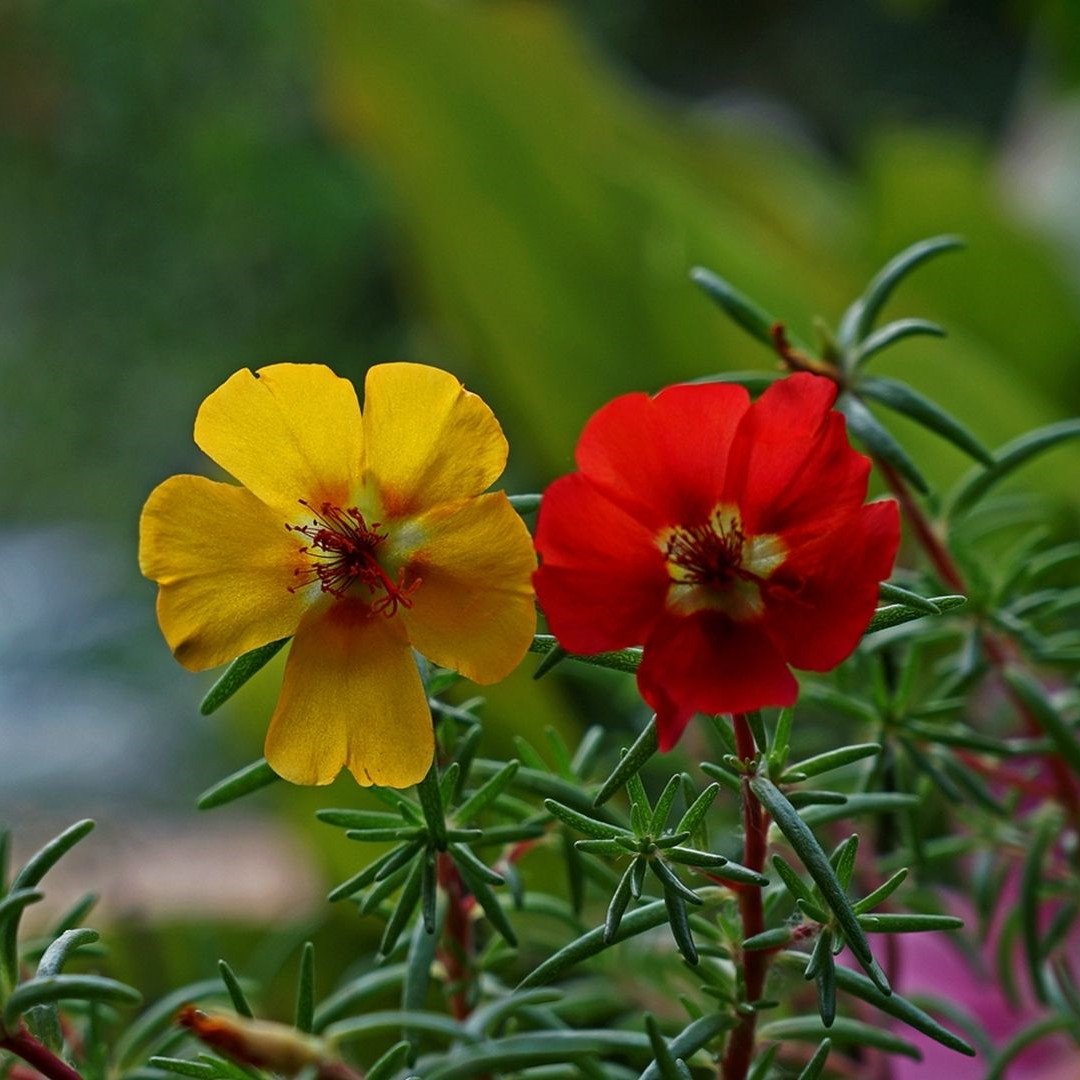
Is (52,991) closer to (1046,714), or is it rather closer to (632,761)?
(632,761)

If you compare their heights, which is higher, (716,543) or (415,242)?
(415,242)

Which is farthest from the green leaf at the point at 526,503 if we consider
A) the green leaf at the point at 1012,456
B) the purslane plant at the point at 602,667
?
the green leaf at the point at 1012,456

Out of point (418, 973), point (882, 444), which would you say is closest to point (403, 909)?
point (418, 973)

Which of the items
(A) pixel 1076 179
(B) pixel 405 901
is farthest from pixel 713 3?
(B) pixel 405 901

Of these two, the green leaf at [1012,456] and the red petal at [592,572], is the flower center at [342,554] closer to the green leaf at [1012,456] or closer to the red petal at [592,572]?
the red petal at [592,572]

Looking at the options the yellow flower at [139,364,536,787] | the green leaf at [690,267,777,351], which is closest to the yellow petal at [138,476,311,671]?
the yellow flower at [139,364,536,787]

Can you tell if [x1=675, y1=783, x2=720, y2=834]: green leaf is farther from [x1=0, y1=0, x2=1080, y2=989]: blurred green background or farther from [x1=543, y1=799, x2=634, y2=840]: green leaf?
[x1=0, y1=0, x2=1080, y2=989]: blurred green background
